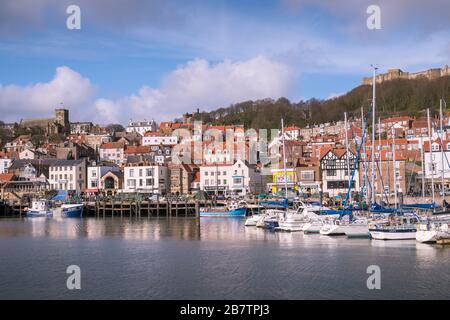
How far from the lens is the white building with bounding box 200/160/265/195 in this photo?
277ft

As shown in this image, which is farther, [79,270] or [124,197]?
[124,197]

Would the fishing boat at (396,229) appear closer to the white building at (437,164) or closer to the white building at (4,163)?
the white building at (437,164)

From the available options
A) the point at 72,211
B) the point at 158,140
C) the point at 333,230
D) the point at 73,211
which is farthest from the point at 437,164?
the point at 158,140

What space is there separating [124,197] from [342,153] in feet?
91.6

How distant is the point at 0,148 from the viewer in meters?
140

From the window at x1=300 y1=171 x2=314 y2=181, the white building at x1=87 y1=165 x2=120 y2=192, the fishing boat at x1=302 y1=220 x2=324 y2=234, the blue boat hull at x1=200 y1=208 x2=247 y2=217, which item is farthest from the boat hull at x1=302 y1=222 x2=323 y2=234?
the white building at x1=87 y1=165 x2=120 y2=192

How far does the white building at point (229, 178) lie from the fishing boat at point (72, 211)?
60.6 feet

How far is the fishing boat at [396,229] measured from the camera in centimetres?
3578

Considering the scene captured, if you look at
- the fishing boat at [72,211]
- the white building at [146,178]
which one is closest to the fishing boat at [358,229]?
the fishing boat at [72,211]

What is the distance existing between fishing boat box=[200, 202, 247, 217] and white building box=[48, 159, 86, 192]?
103 ft

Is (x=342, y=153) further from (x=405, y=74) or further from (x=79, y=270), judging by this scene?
(x=405, y=74)

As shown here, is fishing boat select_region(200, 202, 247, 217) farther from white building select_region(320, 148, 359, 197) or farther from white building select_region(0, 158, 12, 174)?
A: white building select_region(0, 158, 12, 174)
